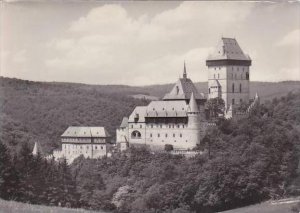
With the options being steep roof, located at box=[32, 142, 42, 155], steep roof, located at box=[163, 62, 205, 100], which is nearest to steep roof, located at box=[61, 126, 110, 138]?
steep roof, located at box=[32, 142, 42, 155]

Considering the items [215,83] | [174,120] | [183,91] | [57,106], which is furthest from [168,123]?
[57,106]

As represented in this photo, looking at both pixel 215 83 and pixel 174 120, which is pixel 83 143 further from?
pixel 215 83

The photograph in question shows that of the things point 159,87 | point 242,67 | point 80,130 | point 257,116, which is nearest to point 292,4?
point 159,87

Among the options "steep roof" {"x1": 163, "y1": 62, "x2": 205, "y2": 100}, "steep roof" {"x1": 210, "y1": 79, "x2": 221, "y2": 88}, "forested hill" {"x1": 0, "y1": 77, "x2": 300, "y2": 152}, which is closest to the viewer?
"forested hill" {"x1": 0, "y1": 77, "x2": 300, "y2": 152}

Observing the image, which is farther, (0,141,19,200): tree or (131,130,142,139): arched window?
(131,130,142,139): arched window

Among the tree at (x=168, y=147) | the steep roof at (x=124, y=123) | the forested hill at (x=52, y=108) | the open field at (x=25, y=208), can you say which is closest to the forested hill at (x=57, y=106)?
the forested hill at (x=52, y=108)

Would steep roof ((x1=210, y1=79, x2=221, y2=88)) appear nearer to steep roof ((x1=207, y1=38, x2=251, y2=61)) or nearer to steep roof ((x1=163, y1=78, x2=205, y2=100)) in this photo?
steep roof ((x1=163, y1=78, x2=205, y2=100))
